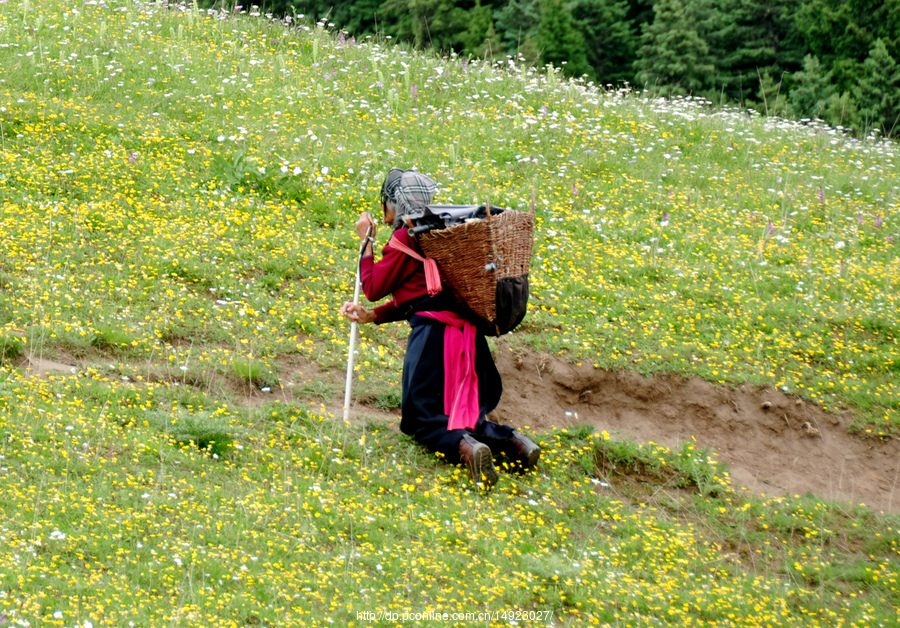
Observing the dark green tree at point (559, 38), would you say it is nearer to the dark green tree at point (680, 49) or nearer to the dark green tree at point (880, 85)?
the dark green tree at point (680, 49)

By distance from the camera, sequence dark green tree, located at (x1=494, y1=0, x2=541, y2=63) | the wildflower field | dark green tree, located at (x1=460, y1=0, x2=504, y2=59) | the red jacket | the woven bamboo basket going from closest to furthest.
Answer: the wildflower field
the woven bamboo basket
the red jacket
dark green tree, located at (x1=460, y1=0, x2=504, y2=59)
dark green tree, located at (x1=494, y1=0, x2=541, y2=63)

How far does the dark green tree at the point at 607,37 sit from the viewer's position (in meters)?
46.8

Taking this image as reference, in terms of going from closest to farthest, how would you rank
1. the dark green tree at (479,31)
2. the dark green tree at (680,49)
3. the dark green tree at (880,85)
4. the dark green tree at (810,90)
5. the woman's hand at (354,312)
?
the woman's hand at (354,312)
the dark green tree at (880,85)
the dark green tree at (810,90)
the dark green tree at (680,49)
the dark green tree at (479,31)

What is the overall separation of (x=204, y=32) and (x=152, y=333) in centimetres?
706

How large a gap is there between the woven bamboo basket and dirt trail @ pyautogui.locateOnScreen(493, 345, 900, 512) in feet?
5.63

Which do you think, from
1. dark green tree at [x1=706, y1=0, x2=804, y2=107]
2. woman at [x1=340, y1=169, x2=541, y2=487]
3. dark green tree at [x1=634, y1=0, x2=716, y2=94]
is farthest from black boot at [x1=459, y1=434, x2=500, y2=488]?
dark green tree at [x1=706, y1=0, x2=804, y2=107]

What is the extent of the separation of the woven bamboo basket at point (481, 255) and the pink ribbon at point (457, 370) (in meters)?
0.23

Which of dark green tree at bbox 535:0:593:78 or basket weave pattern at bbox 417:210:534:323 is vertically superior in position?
dark green tree at bbox 535:0:593:78

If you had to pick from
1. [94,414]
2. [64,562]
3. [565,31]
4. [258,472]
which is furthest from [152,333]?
[565,31]

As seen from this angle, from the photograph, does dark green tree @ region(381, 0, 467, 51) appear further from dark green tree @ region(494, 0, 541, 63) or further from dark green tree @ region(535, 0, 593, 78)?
dark green tree @ region(535, 0, 593, 78)

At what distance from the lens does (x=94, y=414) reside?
6.05 meters

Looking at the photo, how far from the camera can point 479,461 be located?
616 centimetres

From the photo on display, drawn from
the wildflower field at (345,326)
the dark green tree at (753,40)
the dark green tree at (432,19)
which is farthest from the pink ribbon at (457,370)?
the dark green tree at (753,40)

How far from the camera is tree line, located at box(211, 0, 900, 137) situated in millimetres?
38125
